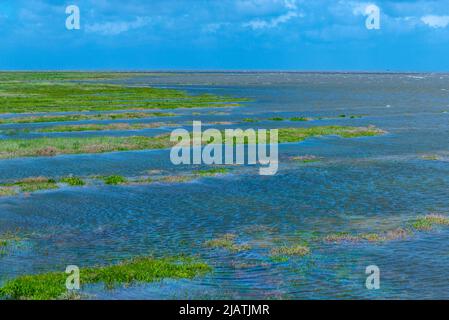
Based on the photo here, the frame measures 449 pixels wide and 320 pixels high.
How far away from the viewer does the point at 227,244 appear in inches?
807

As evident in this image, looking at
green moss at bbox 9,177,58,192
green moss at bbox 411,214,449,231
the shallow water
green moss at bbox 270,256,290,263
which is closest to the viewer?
the shallow water

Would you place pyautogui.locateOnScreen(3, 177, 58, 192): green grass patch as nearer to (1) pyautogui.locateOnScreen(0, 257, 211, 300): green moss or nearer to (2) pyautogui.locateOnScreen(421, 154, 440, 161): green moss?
(1) pyautogui.locateOnScreen(0, 257, 211, 300): green moss

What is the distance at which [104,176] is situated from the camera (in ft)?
111

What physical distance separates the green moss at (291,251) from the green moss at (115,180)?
14275 mm

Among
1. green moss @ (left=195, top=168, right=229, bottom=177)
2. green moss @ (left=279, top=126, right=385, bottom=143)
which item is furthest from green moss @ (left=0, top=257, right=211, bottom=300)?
green moss @ (left=279, top=126, right=385, bottom=143)

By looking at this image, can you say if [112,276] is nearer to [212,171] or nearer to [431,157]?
[212,171]

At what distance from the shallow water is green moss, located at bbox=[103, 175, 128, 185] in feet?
4.42

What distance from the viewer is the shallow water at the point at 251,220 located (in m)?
16.9

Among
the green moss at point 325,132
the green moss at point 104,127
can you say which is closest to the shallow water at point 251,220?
the green moss at point 325,132

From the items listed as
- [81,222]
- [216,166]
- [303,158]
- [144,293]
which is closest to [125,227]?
[81,222]

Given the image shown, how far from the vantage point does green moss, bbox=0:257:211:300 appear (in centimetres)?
1588

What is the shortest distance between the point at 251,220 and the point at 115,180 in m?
10.8
